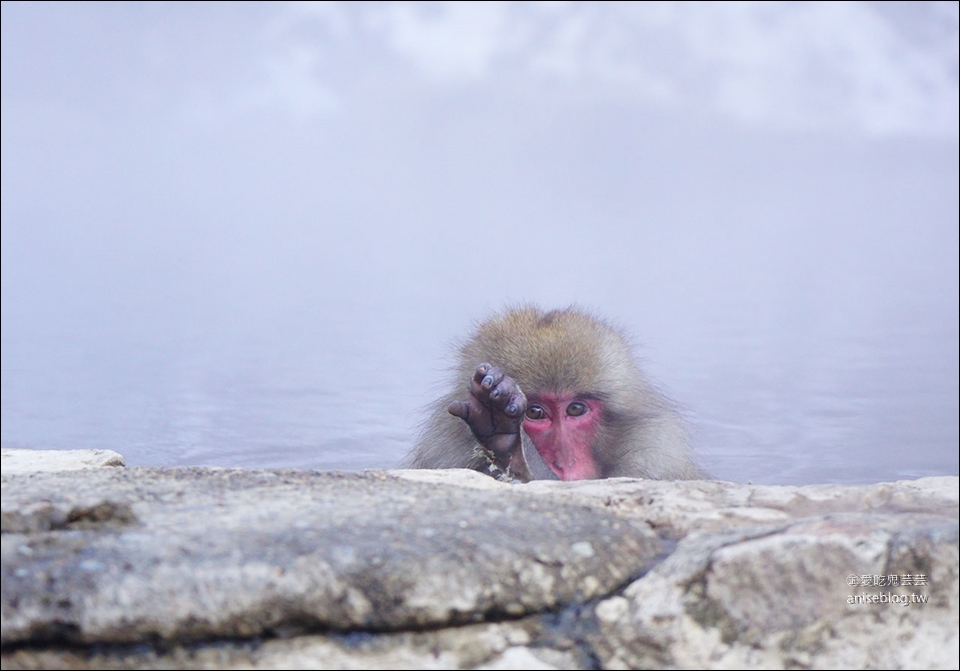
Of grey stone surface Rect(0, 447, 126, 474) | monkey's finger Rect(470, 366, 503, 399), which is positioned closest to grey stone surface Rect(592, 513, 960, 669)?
grey stone surface Rect(0, 447, 126, 474)

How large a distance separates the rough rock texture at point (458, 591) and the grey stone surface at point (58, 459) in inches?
37.3

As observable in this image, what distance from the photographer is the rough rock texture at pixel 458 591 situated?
1.28 metres

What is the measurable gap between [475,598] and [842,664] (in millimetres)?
438

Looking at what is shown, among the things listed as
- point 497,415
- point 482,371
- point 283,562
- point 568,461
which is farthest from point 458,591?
point 568,461

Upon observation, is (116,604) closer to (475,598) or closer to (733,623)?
(475,598)

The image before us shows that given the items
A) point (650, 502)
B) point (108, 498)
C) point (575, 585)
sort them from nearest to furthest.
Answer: point (575, 585), point (108, 498), point (650, 502)

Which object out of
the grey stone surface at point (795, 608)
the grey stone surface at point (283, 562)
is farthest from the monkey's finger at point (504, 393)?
the grey stone surface at point (795, 608)

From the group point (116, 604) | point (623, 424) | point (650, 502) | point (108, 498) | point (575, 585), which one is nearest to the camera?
point (116, 604)

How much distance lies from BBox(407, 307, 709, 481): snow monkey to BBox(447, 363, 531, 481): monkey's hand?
29 centimetres

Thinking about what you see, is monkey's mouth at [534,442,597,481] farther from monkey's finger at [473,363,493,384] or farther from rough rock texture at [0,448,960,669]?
rough rock texture at [0,448,960,669]

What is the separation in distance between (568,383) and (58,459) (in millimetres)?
1692

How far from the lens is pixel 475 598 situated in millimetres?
1327

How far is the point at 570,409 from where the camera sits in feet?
12.2

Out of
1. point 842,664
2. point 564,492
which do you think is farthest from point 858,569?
point 564,492
